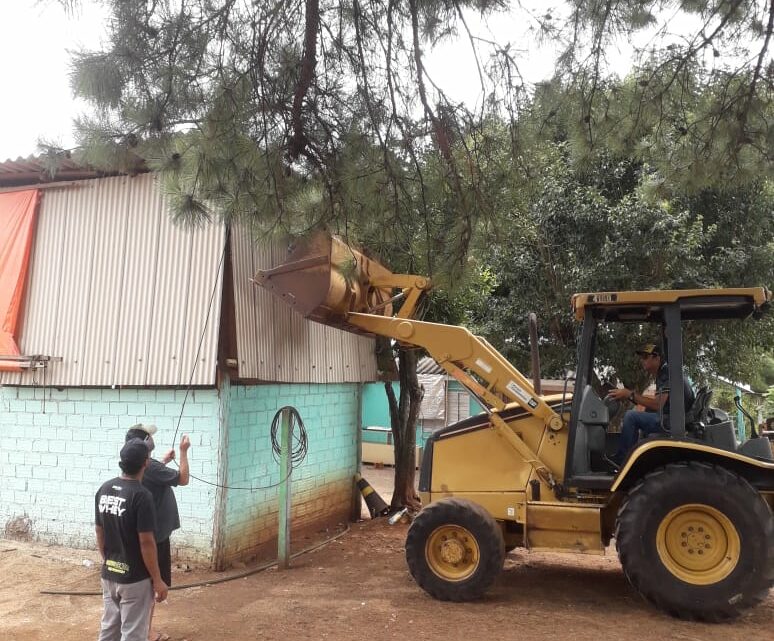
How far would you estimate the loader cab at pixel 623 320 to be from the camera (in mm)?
5621

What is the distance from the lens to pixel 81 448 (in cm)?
779

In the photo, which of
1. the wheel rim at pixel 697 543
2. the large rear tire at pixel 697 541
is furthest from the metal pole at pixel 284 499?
the wheel rim at pixel 697 543

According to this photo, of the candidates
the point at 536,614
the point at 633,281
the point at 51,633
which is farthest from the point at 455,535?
the point at 633,281

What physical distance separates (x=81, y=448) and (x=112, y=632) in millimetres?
4067

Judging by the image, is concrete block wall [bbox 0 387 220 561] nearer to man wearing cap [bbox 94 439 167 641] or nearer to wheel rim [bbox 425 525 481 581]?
wheel rim [bbox 425 525 481 581]

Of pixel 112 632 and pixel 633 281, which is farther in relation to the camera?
pixel 633 281

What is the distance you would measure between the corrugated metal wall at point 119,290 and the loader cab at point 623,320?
3606 millimetres

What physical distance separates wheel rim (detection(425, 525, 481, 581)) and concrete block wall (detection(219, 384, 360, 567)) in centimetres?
237

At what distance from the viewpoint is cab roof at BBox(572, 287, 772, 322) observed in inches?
222

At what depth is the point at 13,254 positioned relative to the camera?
8312 millimetres

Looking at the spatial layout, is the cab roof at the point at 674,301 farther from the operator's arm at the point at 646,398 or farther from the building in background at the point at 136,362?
the building in background at the point at 136,362

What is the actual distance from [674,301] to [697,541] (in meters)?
1.89

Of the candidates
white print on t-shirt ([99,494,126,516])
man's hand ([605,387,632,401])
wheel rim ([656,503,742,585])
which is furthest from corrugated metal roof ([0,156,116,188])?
wheel rim ([656,503,742,585])

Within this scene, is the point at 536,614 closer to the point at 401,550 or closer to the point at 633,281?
the point at 401,550
